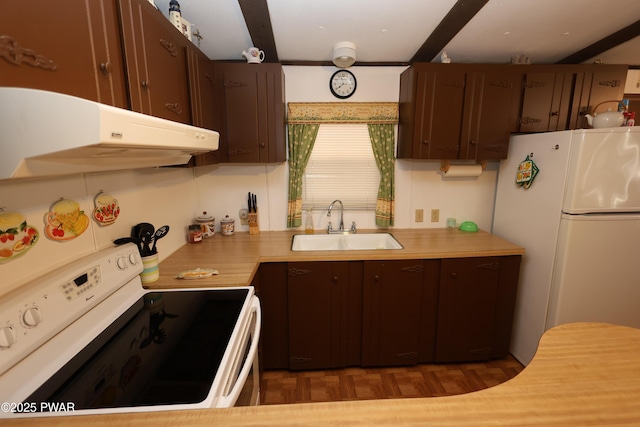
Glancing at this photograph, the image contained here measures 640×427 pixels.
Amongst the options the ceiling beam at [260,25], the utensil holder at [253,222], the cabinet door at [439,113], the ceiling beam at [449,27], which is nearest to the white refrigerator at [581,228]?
the cabinet door at [439,113]

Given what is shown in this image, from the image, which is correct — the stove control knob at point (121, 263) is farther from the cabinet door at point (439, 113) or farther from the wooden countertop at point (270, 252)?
the cabinet door at point (439, 113)

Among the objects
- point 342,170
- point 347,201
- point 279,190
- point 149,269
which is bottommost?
point 149,269

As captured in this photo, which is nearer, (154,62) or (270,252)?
(154,62)

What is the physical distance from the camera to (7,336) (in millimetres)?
729

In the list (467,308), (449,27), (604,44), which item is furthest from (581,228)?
(449,27)

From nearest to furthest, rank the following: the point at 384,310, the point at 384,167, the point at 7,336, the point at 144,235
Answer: the point at 7,336 < the point at 144,235 < the point at 384,310 < the point at 384,167

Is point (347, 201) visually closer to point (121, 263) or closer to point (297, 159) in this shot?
point (297, 159)

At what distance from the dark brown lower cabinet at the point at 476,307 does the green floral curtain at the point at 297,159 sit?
1241 mm

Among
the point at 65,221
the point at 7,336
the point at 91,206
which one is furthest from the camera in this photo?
the point at 91,206

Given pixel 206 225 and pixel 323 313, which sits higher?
pixel 206 225

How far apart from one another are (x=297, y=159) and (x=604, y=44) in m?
2.29

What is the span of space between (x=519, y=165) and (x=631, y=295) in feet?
3.66

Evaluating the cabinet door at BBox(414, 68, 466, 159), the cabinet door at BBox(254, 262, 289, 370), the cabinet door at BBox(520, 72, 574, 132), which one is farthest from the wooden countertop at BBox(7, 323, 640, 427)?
the cabinet door at BBox(520, 72, 574, 132)

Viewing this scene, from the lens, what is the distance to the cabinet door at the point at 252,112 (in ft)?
6.27
